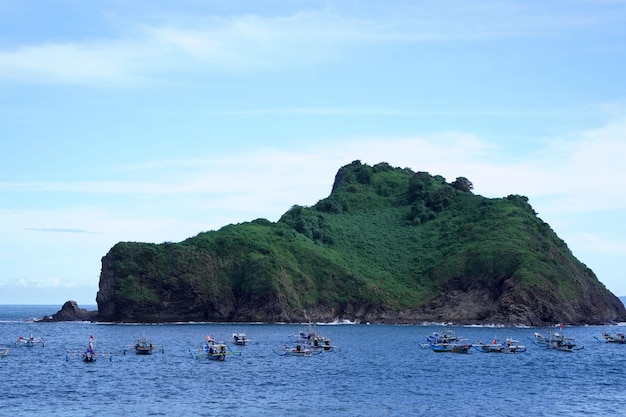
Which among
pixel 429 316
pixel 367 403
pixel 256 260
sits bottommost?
pixel 367 403

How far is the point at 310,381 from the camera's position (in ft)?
281

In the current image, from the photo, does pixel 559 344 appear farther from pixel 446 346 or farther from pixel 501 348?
pixel 446 346

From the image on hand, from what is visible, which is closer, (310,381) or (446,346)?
(310,381)

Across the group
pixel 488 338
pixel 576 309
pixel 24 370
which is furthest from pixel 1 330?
pixel 576 309

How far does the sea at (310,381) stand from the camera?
225ft

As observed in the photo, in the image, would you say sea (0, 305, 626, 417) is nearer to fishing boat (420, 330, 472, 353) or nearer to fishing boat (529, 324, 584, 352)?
fishing boat (420, 330, 472, 353)

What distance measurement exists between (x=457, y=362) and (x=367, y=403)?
3980 cm

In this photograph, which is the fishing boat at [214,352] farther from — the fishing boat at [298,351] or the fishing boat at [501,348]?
the fishing boat at [501,348]

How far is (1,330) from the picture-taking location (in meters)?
175

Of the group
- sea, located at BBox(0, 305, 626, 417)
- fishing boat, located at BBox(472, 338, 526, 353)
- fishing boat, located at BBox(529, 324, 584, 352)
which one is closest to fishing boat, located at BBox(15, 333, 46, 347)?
sea, located at BBox(0, 305, 626, 417)

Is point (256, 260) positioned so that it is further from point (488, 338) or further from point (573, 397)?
point (573, 397)

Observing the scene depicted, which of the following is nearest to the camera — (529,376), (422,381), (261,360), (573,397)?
(573,397)

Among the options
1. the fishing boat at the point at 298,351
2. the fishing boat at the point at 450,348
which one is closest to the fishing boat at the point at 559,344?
the fishing boat at the point at 450,348

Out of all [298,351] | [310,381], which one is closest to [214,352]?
[298,351]
